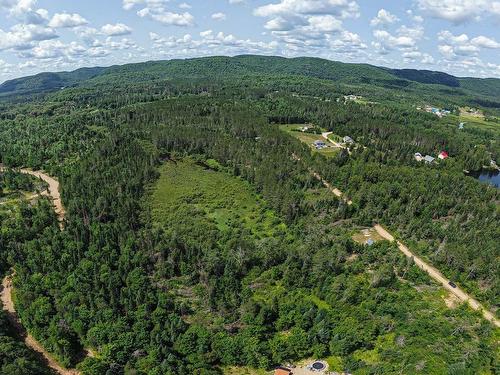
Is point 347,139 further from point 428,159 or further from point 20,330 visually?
point 20,330

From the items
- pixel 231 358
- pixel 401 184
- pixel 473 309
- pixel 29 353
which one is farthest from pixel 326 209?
pixel 29 353

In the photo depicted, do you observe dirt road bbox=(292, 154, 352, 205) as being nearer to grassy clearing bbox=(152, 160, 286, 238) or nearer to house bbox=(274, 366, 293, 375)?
grassy clearing bbox=(152, 160, 286, 238)

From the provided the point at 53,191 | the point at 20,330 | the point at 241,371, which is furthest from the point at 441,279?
the point at 53,191

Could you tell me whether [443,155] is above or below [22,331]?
above

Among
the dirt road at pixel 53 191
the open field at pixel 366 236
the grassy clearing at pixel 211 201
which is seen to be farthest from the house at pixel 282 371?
the dirt road at pixel 53 191

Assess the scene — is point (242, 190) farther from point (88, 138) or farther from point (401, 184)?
point (88, 138)

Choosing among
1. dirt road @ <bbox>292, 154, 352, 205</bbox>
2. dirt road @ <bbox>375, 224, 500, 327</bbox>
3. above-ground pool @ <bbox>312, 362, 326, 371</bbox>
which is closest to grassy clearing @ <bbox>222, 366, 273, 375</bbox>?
above-ground pool @ <bbox>312, 362, 326, 371</bbox>
